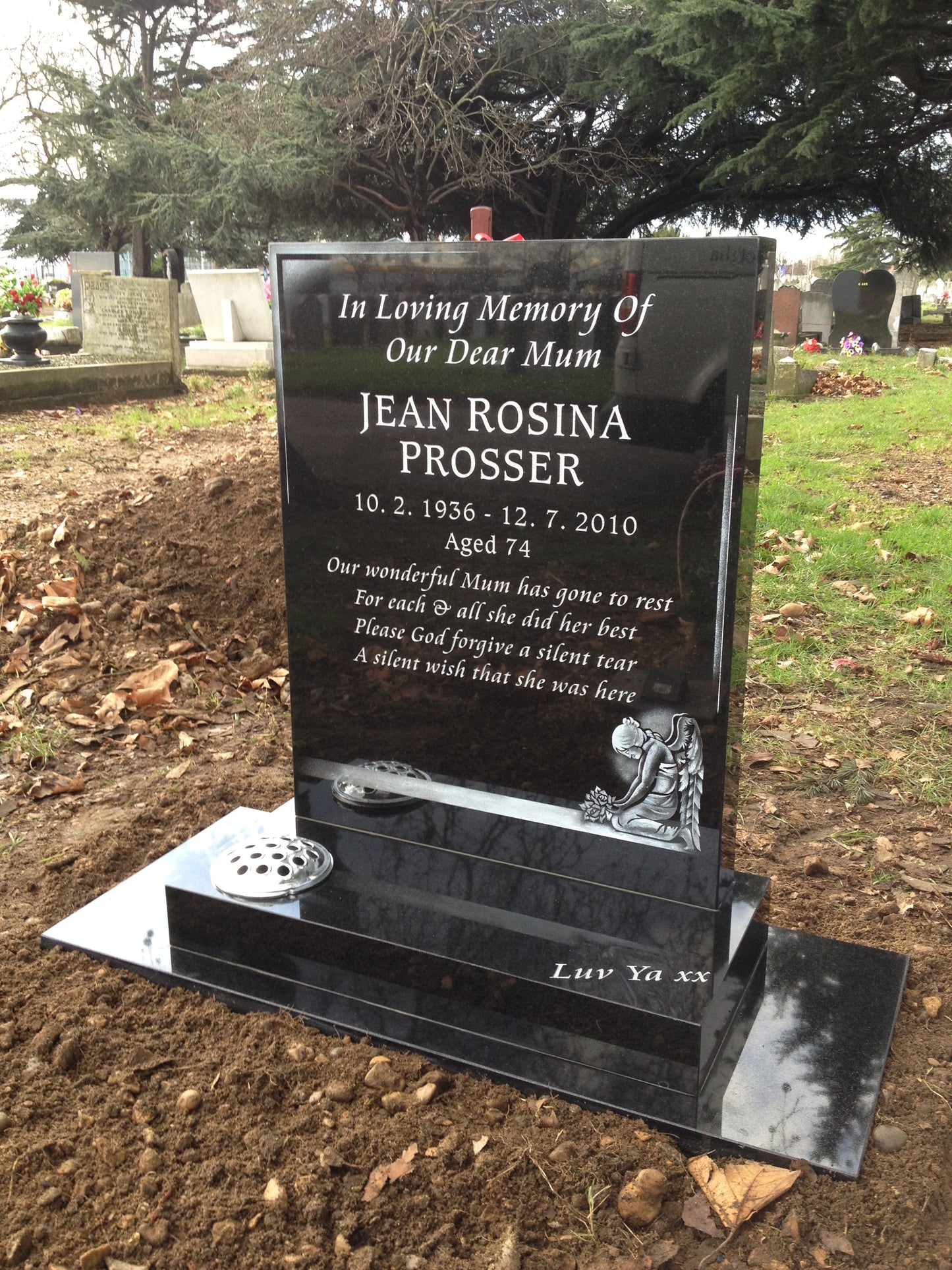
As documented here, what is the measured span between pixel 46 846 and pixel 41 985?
0.79 meters

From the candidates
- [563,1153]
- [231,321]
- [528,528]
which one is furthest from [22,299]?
[563,1153]

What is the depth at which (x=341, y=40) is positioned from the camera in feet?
61.2

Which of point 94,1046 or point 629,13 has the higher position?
point 629,13

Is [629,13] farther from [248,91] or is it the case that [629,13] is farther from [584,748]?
[584,748]

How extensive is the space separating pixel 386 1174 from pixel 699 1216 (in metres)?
0.59

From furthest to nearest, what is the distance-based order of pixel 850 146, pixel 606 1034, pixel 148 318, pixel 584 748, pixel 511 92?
pixel 511 92, pixel 850 146, pixel 148 318, pixel 584 748, pixel 606 1034

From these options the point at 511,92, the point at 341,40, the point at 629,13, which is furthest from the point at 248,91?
the point at 629,13

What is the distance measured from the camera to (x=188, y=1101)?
7.02 feet

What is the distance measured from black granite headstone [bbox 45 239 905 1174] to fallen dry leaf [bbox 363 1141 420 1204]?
310 millimetres

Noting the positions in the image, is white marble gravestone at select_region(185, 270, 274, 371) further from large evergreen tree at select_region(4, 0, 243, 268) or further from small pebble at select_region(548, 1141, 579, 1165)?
small pebble at select_region(548, 1141, 579, 1165)

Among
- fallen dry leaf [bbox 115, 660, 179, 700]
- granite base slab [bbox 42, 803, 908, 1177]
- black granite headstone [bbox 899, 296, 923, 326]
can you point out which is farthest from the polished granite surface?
black granite headstone [bbox 899, 296, 923, 326]

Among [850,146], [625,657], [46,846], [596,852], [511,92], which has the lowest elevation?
[46,846]

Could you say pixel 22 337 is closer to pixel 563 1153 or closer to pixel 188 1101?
pixel 188 1101

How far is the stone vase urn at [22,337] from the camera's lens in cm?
1190
